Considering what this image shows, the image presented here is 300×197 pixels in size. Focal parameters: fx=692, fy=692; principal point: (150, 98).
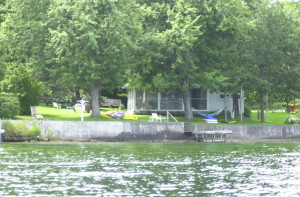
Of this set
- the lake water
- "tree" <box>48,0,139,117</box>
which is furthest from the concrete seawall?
"tree" <box>48,0,139,117</box>

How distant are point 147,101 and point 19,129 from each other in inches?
746

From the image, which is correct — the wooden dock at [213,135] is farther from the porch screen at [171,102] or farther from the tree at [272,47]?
the porch screen at [171,102]

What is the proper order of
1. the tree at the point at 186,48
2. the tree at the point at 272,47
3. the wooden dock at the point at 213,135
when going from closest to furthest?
the wooden dock at the point at 213,135 < the tree at the point at 186,48 < the tree at the point at 272,47

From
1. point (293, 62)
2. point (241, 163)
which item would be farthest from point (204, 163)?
point (293, 62)

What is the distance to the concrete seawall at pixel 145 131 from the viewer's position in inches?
1950

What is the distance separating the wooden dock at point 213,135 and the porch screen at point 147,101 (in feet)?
34.6

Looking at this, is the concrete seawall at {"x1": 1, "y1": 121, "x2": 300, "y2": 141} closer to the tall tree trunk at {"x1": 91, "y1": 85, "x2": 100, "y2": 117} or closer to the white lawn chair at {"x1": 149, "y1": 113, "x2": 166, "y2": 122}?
the white lawn chair at {"x1": 149, "y1": 113, "x2": 166, "y2": 122}

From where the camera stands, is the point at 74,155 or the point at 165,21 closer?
the point at 74,155

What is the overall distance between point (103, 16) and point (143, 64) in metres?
6.30

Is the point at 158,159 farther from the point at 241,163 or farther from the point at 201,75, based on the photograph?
the point at 201,75

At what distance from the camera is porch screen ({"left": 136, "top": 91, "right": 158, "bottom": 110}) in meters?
64.4

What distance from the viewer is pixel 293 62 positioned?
62.4 m

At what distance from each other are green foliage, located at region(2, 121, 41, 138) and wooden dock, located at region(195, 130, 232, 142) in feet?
42.6

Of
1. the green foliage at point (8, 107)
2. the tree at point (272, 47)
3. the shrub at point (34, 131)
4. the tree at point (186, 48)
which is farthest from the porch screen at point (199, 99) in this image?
the shrub at point (34, 131)
